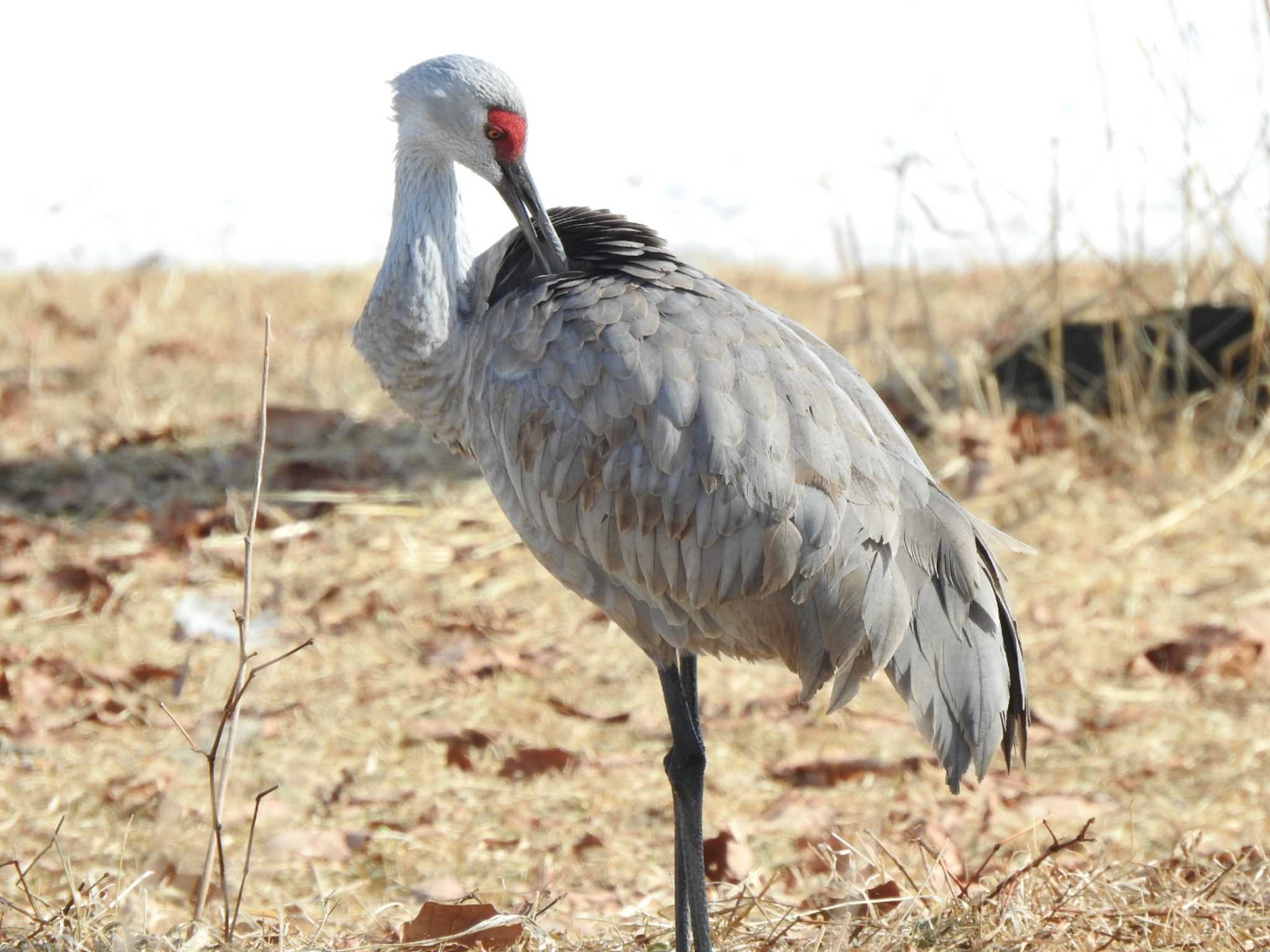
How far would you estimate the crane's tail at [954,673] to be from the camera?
111 inches

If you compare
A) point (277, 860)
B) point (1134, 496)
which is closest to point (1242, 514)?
point (1134, 496)

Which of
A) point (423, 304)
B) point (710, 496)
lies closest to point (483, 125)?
point (423, 304)

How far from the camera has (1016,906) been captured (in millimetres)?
2900

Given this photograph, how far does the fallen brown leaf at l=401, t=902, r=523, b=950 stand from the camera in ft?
9.38

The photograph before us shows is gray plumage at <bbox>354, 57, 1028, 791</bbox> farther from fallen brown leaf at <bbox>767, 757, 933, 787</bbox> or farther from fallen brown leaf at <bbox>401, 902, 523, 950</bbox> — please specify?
fallen brown leaf at <bbox>767, 757, 933, 787</bbox>

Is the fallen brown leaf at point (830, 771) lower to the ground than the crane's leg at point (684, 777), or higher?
lower

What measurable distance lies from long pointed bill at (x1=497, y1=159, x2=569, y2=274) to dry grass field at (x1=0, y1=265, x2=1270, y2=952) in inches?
51.0

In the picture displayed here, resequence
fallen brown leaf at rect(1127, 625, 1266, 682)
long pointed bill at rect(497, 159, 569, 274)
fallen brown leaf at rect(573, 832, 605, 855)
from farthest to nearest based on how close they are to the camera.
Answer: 1. fallen brown leaf at rect(1127, 625, 1266, 682)
2. fallen brown leaf at rect(573, 832, 605, 855)
3. long pointed bill at rect(497, 159, 569, 274)

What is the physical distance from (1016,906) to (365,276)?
824 cm

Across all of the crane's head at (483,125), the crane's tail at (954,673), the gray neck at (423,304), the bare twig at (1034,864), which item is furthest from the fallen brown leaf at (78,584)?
the bare twig at (1034,864)

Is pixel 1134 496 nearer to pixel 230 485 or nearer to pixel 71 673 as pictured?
pixel 230 485

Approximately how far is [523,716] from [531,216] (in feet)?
6.01

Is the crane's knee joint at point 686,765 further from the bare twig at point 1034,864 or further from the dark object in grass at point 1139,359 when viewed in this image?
the dark object in grass at point 1139,359

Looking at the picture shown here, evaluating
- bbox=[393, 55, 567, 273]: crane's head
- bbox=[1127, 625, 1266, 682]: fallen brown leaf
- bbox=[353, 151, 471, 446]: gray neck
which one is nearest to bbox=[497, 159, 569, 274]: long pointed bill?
bbox=[393, 55, 567, 273]: crane's head
